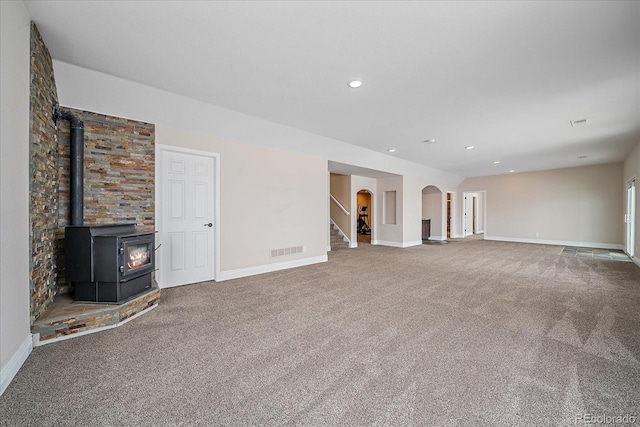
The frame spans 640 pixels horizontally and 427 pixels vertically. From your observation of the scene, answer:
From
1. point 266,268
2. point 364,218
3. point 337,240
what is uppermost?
point 364,218

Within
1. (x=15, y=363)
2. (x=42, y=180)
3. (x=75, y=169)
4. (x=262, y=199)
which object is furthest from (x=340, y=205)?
(x=15, y=363)

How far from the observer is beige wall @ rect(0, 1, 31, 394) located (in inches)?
73.9

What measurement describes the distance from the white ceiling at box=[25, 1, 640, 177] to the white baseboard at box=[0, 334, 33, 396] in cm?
276

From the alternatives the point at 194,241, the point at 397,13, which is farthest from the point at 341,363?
the point at 194,241

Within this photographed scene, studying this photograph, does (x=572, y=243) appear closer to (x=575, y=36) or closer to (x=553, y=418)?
(x=575, y=36)

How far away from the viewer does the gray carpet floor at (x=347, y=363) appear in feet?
5.26

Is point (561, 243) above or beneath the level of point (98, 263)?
beneath

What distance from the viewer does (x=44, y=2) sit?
7.32 ft

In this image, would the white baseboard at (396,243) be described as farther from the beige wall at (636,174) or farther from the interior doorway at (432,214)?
the beige wall at (636,174)

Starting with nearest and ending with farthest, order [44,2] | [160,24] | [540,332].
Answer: [44,2], [160,24], [540,332]

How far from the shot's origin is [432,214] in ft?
37.7

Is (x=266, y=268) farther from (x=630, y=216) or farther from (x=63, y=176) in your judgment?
(x=630, y=216)

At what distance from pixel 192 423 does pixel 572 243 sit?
12279mm

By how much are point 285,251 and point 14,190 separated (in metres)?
3.98
